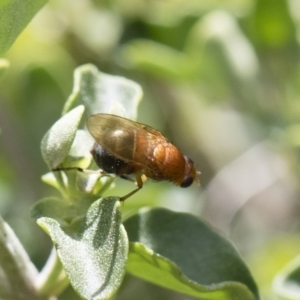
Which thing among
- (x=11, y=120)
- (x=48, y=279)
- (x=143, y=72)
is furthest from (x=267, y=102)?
(x=48, y=279)

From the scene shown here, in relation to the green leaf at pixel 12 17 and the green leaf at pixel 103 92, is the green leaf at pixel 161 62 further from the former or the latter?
the green leaf at pixel 12 17

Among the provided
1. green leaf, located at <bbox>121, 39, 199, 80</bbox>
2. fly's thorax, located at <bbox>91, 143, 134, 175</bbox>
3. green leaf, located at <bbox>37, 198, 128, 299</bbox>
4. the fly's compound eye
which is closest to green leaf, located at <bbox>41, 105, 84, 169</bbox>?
green leaf, located at <bbox>37, 198, 128, 299</bbox>


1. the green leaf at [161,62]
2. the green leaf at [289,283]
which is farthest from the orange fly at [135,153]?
the green leaf at [161,62]

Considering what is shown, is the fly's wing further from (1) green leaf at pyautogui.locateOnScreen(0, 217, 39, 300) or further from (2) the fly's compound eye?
(1) green leaf at pyautogui.locateOnScreen(0, 217, 39, 300)

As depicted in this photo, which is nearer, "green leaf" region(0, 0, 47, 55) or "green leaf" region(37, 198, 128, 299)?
"green leaf" region(37, 198, 128, 299)

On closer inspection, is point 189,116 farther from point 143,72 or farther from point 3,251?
point 3,251
